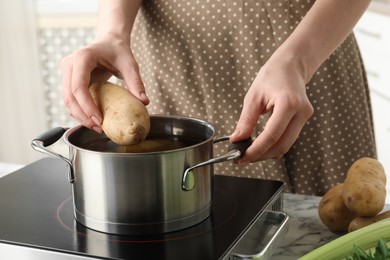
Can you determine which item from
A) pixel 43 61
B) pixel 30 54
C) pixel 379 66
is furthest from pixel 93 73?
pixel 43 61

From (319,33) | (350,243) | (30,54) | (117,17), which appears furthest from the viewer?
(30,54)

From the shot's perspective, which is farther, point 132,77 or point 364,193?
point 132,77

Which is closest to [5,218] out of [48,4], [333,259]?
[333,259]

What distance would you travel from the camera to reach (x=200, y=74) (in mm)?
1473

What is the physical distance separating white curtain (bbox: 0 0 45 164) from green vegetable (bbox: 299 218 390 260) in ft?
8.73

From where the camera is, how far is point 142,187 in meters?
0.82

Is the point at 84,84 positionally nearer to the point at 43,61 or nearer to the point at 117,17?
the point at 117,17

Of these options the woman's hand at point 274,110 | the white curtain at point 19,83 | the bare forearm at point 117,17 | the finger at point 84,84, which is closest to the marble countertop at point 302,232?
the woman's hand at point 274,110

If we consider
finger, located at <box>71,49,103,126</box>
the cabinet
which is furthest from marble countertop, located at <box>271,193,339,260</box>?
the cabinet

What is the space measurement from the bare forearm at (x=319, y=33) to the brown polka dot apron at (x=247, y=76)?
20 cm

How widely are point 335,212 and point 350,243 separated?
0.56 ft

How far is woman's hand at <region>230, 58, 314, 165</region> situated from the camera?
0.93 metres

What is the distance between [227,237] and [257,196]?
0.52 ft

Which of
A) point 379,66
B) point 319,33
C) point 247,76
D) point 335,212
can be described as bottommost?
point 379,66
